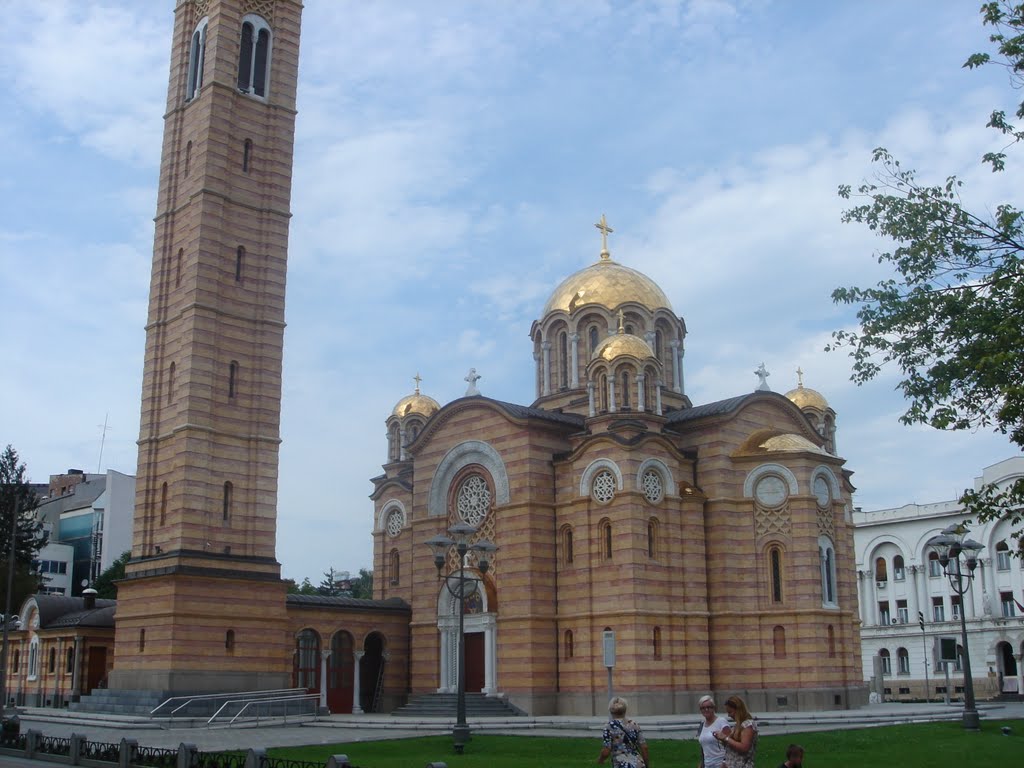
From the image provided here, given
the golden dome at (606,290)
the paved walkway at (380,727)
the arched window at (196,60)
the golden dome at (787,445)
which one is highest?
the arched window at (196,60)

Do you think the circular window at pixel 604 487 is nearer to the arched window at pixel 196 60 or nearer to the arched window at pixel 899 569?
the arched window at pixel 196 60

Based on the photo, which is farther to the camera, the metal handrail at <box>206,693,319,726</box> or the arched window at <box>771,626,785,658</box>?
the arched window at <box>771,626,785,658</box>

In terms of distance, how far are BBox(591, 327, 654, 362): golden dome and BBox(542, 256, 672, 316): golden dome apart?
4615 millimetres

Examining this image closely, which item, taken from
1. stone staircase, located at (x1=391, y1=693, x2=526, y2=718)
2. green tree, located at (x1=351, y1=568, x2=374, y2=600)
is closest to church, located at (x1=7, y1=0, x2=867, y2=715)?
stone staircase, located at (x1=391, y1=693, x2=526, y2=718)

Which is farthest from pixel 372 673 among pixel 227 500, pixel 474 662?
pixel 227 500

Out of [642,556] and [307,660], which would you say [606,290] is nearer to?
[642,556]

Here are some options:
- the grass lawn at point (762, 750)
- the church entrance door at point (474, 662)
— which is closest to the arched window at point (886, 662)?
the church entrance door at point (474, 662)

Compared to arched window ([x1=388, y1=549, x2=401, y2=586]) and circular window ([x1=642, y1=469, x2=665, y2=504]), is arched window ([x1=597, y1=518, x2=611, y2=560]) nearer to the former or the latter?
circular window ([x1=642, y1=469, x2=665, y2=504])

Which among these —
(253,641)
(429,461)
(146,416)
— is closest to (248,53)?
(146,416)

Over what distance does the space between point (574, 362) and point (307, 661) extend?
13.8 m

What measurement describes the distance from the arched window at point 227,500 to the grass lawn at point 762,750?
408 inches

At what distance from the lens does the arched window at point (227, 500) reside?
31422 millimetres

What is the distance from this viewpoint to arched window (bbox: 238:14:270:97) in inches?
1382

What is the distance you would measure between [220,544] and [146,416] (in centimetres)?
489
